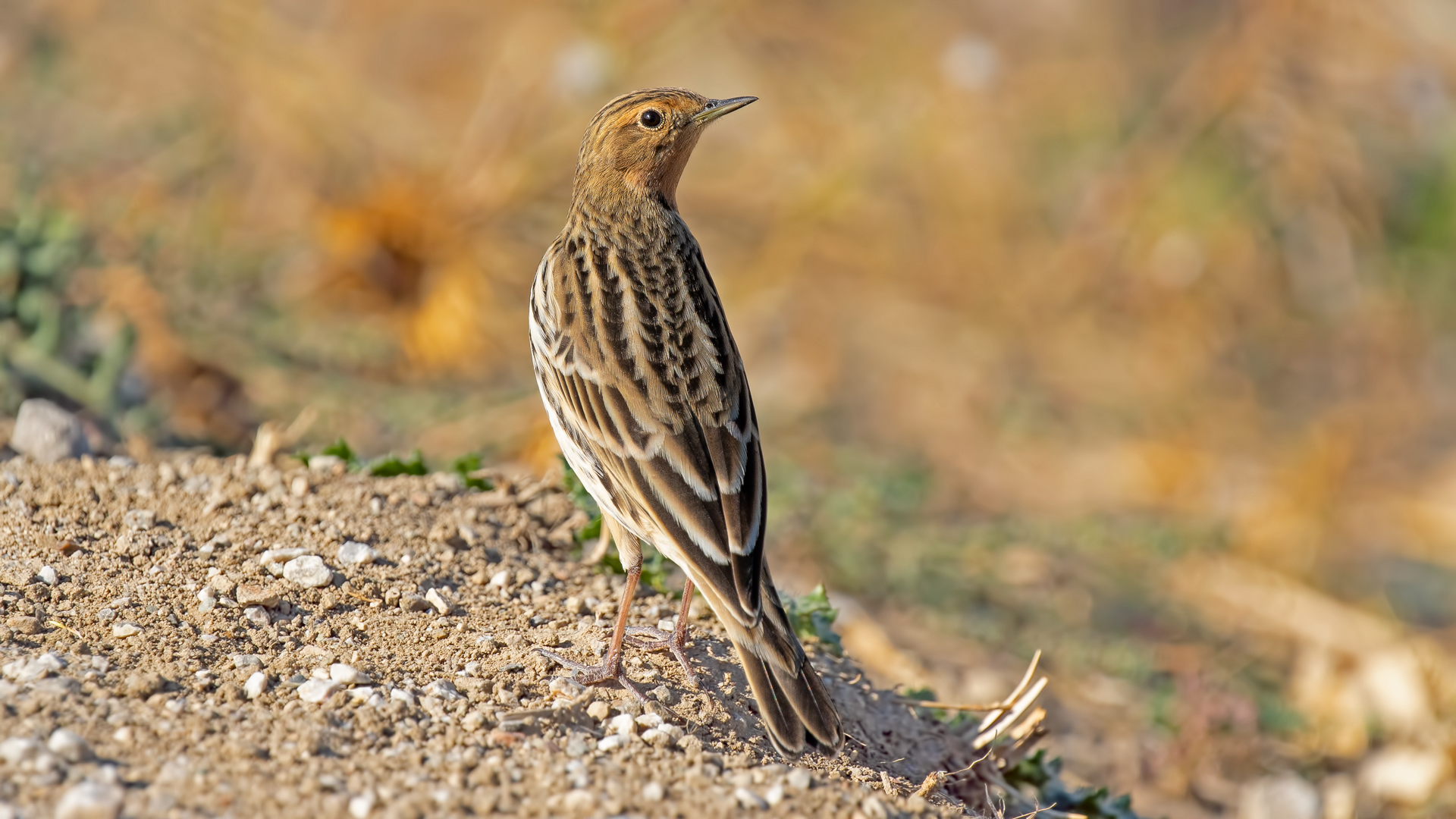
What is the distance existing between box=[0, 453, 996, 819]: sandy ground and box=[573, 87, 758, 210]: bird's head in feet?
3.85

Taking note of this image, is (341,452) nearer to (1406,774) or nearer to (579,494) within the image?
(579,494)

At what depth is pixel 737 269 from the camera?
10305mm

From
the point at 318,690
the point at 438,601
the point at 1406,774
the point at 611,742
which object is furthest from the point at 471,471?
the point at 1406,774

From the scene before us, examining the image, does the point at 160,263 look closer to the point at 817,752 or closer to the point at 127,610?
the point at 127,610

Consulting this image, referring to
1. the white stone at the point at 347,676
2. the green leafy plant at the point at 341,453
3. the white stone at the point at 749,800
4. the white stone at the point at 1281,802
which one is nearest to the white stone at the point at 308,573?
the white stone at the point at 347,676

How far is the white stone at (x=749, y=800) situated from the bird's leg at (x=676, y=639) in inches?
32.3

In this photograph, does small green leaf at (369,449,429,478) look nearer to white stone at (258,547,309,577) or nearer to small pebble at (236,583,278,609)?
white stone at (258,547,309,577)

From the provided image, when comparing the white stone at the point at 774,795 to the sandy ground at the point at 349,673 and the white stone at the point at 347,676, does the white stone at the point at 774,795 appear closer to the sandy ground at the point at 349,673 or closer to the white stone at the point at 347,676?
the sandy ground at the point at 349,673

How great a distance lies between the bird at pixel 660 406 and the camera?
13.0 ft

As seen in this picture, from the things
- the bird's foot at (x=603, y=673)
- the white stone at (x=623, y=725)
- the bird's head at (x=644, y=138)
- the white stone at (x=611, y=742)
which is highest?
the bird's head at (x=644, y=138)

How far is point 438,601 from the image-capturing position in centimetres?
443

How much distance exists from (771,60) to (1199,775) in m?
7.38

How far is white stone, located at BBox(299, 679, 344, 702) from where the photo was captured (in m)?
3.70

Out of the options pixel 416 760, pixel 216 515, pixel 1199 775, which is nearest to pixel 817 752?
pixel 416 760
